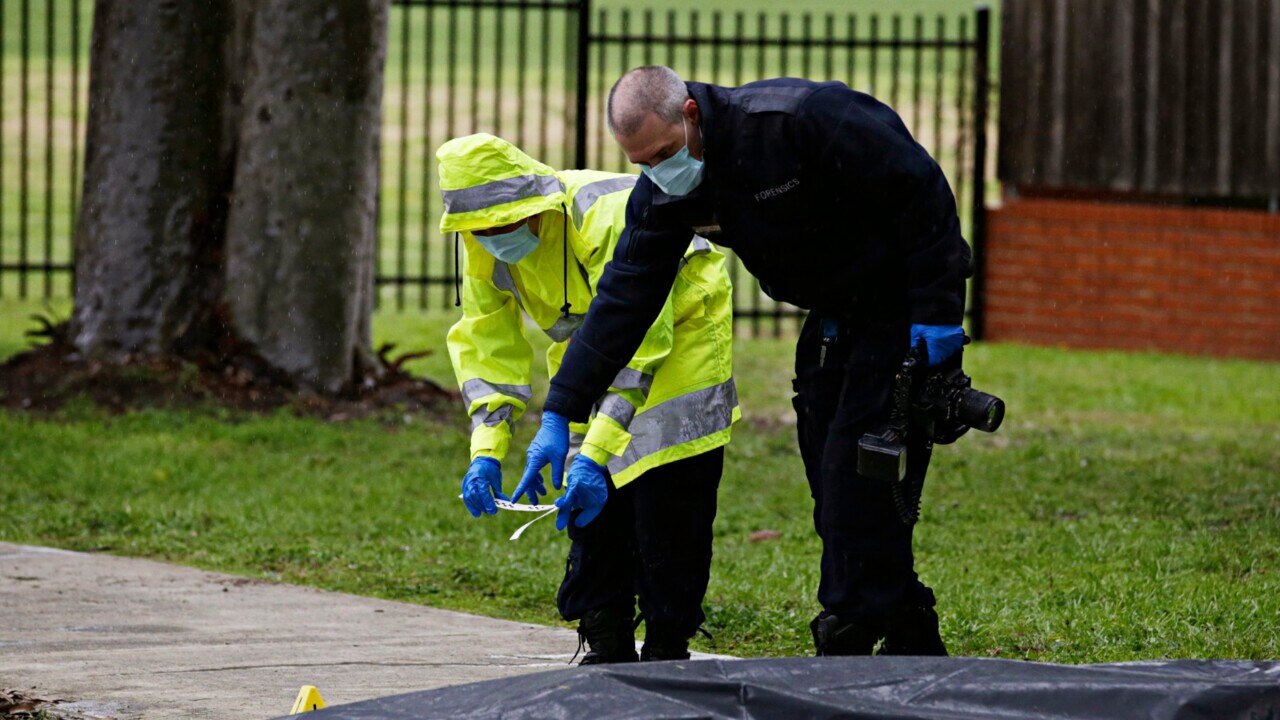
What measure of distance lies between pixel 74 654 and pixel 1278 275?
343 inches

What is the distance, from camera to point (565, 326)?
501 cm

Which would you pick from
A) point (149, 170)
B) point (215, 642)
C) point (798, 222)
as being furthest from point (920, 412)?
point (149, 170)

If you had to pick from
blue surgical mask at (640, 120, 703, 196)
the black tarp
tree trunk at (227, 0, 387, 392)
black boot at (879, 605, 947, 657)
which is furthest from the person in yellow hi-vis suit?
tree trunk at (227, 0, 387, 392)

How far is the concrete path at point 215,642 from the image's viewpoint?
16.1ft

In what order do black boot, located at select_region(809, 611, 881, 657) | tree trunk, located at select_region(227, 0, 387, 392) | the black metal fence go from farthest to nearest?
the black metal fence
tree trunk, located at select_region(227, 0, 387, 392)
black boot, located at select_region(809, 611, 881, 657)

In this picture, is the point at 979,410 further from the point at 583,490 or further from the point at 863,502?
the point at 583,490

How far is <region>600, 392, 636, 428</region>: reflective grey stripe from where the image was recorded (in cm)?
468

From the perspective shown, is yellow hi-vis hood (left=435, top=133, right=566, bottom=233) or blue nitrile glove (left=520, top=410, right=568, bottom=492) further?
yellow hi-vis hood (left=435, top=133, right=566, bottom=233)

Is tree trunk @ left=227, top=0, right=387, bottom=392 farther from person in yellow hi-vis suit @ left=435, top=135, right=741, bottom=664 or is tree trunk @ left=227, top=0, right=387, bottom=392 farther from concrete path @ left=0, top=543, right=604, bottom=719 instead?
person in yellow hi-vis suit @ left=435, top=135, right=741, bottom=664

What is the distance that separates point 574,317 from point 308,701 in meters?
1.37

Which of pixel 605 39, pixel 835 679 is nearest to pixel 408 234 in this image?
pixel 605 39

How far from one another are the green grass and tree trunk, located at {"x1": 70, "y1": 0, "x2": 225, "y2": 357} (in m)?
0.67

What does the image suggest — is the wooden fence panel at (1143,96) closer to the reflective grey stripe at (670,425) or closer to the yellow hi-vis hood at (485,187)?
the reflective grey stripe at (670,425)

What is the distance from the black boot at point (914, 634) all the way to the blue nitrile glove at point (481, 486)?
1.04 metres
